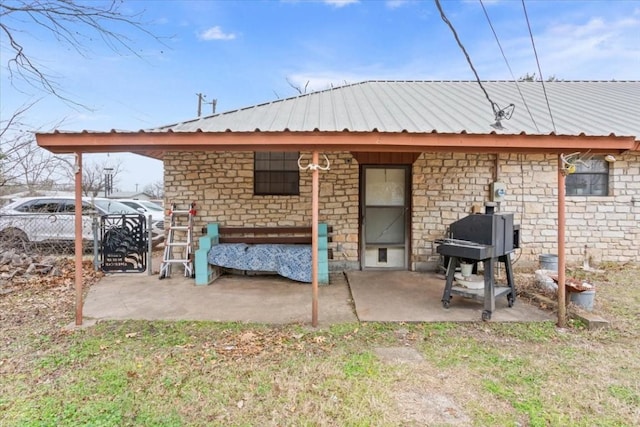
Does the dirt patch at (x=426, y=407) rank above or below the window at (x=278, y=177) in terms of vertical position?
below

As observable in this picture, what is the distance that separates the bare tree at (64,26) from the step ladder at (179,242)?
280cm

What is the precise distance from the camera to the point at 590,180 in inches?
264

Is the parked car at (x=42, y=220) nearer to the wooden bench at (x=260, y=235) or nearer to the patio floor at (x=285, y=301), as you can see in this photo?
the patio floor at (x=285, y=301)

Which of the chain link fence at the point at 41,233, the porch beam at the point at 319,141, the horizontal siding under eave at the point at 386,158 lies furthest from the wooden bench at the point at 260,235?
the chain link fence at the point at 41,233

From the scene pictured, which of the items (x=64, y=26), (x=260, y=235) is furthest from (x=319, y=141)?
(x=64, y=26)

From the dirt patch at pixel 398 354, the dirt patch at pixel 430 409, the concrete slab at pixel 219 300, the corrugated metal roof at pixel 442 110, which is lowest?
the dirt patch at pixel 430 409

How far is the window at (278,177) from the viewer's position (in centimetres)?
655

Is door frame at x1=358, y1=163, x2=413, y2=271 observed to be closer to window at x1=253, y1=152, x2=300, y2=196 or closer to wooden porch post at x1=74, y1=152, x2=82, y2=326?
window at x1=253, y1=152, x2=300, y2=196

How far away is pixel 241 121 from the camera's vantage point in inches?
215

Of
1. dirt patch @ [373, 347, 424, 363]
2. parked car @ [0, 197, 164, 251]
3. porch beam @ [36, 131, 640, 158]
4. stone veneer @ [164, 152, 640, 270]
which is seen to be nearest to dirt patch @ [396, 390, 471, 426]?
dirt patch @ [373, 347, 424, 363]

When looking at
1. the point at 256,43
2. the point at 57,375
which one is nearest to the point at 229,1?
the point at 256,43

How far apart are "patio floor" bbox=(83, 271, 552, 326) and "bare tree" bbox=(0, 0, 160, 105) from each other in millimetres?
3697

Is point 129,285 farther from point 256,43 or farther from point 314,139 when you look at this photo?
point 256,43

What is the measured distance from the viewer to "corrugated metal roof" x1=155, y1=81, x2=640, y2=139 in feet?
16.6
